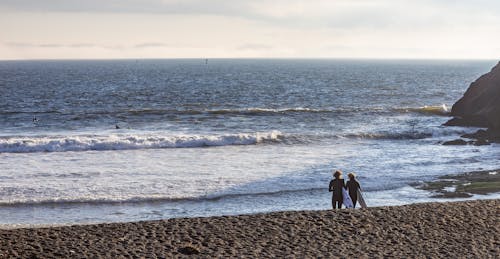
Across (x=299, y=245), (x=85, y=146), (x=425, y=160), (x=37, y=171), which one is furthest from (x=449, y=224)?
(x=85, y=146)

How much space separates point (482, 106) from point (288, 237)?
34.7m

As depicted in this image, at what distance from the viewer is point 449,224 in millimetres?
14961

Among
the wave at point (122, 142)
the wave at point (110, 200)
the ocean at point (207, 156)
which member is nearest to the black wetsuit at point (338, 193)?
the ocean at point (207, 156)

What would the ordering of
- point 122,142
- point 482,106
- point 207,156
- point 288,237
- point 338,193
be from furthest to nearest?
point 482,106
point 122,142
point 207,156
point 338,193
point 288,237

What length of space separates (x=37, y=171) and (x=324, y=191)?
37.9 ft

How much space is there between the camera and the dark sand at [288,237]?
1295 cm

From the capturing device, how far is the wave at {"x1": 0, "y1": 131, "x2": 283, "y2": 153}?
3438 centimetres

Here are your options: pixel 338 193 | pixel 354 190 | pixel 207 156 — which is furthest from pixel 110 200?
pixel 207 156

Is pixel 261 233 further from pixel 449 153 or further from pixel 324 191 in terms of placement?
pixel 449 153

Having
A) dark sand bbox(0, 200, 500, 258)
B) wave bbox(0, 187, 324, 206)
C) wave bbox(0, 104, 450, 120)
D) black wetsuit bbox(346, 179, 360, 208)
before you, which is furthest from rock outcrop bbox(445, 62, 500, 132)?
dark sand bbox(0, 200, 500, 258)

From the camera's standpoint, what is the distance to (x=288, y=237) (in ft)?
45.7

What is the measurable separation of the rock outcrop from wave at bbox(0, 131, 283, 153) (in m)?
→ 12.7

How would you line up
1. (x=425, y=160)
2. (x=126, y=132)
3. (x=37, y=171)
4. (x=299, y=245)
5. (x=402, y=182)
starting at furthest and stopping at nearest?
(x=126, y=132) → (x=425, y=160) → (x=37, y=171) → (x=402, y=182) → (x=299, y=245)

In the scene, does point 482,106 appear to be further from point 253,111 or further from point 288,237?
point 288,237
